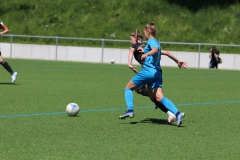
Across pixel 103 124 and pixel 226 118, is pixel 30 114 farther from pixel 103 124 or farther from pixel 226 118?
pixel 226 118

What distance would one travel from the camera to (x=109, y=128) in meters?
9.77

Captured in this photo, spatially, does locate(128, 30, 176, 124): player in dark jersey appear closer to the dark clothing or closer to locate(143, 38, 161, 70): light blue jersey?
locate(143, 38, 161, 70): light blue jersey

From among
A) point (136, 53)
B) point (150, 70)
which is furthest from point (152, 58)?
point (136, 53)

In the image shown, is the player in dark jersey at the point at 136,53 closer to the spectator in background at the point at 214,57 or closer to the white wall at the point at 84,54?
the spectator in background at the point at 214,57

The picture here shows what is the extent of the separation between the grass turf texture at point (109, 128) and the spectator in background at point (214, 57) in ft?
62.6

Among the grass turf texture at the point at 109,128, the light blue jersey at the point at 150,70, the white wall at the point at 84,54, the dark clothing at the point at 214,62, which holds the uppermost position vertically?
the light blue jersey at the point at 150,70

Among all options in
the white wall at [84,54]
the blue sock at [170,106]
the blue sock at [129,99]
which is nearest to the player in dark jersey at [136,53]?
the blue sock at [170,106]

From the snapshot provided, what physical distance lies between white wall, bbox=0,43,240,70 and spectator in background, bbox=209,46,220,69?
3.38 feet

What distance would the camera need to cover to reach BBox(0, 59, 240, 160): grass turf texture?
758cm

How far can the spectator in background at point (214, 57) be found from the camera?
36156mm

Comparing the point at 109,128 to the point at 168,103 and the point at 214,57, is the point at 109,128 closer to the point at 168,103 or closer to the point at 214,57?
the point at 168,103

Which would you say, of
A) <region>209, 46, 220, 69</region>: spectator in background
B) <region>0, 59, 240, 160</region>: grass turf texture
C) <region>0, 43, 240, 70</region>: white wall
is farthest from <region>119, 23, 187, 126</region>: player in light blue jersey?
<region>0, 43, 240, 70</region>: white wall

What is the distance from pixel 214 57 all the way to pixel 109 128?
27.2m

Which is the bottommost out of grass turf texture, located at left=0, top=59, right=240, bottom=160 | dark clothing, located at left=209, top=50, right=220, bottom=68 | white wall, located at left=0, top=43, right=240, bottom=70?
white wall, located at left=0, top=43, right=240, bottom=70
